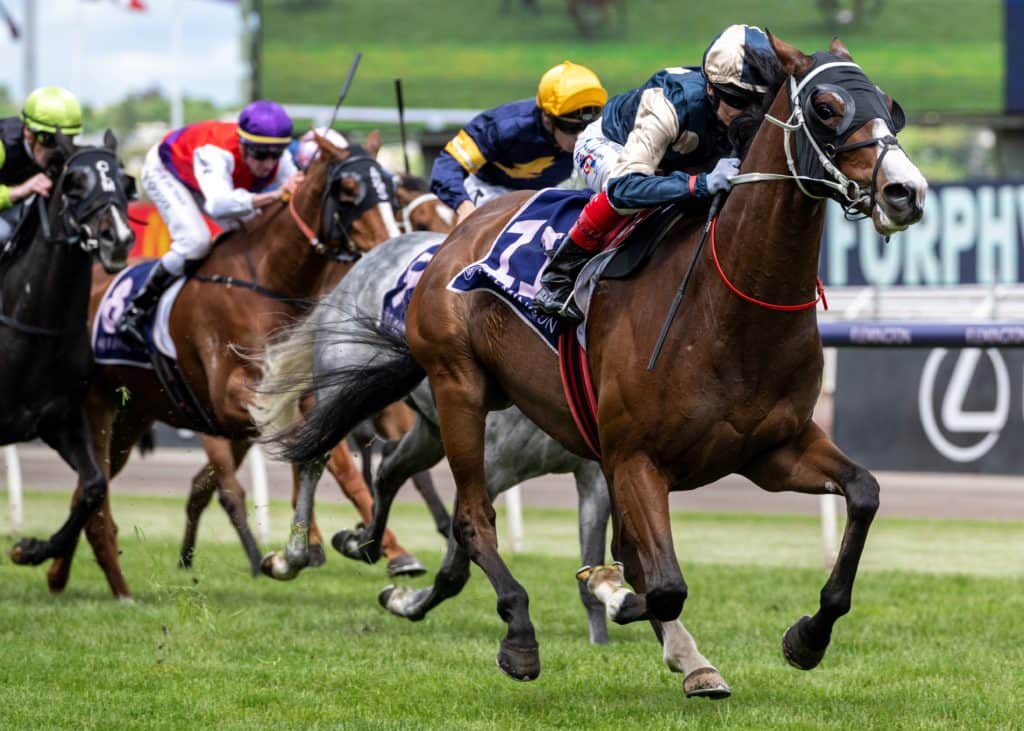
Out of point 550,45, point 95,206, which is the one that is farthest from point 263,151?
point 550,45

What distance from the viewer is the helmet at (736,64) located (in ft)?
15.5

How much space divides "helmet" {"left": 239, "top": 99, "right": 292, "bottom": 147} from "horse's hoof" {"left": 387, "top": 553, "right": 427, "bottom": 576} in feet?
6.50

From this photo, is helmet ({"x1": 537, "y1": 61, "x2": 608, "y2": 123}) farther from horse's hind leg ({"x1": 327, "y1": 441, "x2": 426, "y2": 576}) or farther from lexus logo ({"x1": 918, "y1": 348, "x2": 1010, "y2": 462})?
lexus logo ({"x1": 918, "y1": 348, "x2": 1010, "y2": 462})

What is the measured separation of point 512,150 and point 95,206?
66.4 inches

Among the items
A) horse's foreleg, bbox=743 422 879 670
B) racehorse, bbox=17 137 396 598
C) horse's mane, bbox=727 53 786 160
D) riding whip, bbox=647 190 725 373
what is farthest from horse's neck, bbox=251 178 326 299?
horse's foreleg, bbox=743 422 879 670

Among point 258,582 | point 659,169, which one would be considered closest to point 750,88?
point 659,169

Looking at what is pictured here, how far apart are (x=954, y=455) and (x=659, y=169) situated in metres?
6.40

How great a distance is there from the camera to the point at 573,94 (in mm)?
6387

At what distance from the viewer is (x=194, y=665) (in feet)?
18.6

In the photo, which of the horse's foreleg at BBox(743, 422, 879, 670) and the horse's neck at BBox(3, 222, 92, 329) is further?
the horse's neck at BBox(3, 222, 92, 329)

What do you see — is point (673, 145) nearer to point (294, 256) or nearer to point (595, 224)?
point (595, 224)

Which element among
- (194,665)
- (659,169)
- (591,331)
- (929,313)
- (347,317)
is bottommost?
(929,313)

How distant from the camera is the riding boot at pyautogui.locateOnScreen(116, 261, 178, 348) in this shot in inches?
315

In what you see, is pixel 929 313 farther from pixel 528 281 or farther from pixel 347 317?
pixel 528 281
